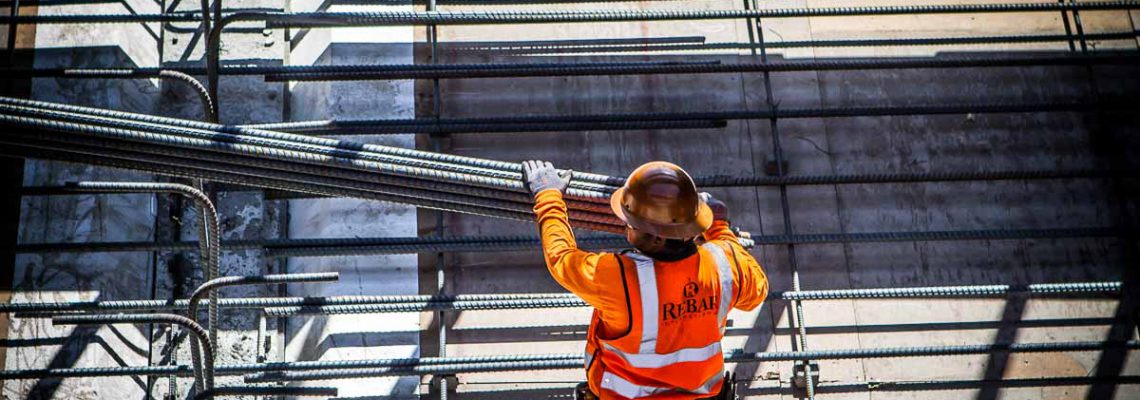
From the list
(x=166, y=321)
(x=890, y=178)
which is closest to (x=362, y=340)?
(x=166, y=321)

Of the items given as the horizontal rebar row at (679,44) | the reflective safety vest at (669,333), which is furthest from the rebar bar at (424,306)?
the horizontal rebar row at (679,44)

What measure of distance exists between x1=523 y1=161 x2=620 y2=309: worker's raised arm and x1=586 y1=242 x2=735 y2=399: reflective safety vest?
6.0 inches

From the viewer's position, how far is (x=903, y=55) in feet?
28.4

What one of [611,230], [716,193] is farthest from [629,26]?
[611,230]

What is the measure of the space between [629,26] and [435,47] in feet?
5.39

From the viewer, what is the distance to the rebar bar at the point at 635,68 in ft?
24.7

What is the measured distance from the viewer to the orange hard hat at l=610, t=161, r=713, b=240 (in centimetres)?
459

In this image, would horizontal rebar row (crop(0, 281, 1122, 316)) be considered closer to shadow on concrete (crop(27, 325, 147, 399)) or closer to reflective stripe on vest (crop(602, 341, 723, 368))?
shadow on concrete (crop(27, 325, 147, 399))

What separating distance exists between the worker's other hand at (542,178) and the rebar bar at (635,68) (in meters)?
2.49

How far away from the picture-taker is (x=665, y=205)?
4.59 m

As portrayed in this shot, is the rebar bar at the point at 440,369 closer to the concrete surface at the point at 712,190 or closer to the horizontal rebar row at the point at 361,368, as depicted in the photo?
the horizontal rebar row at the point at 361,368

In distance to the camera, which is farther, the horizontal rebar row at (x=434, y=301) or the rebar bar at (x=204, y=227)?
the horizontal rebar row at (x=434, y=301)

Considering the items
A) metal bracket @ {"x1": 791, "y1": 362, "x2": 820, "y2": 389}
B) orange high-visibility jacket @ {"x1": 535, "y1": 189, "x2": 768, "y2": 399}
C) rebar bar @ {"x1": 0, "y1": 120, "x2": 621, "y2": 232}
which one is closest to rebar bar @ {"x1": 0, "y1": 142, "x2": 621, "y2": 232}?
rebar bar @ {"x1": 0, "y1": 120, "x2": 621, "y2": 232}

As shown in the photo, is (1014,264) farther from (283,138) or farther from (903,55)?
(283,138)
